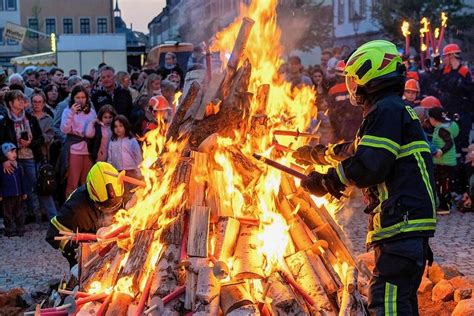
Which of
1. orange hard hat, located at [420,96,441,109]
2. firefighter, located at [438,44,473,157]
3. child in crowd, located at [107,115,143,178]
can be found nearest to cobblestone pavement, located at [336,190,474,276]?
orange hard hat, located at [420,96,441,109]

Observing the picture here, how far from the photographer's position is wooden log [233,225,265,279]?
16.8 feet

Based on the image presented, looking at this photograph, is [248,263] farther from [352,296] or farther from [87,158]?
[87,158]

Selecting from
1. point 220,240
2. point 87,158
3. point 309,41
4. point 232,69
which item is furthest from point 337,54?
point 309,41

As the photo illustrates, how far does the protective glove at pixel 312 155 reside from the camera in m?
5.33

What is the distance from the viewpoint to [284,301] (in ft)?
16.1

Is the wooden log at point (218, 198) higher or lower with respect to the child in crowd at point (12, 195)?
higher

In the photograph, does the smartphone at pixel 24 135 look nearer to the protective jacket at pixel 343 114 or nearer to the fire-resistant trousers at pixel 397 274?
the protective jacket at pixel 343 114

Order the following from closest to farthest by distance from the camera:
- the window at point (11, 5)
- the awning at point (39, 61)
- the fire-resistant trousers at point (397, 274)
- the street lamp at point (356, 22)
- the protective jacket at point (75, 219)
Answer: the fire-resistant trousers at point (397, 274)
the protective jacket at point (75, 219)
the awning at point (39, 61)
the street lamp at point (356, 22)
the window at point (11, 5)

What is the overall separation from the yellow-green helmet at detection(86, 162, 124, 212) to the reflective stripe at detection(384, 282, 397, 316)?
108 inches

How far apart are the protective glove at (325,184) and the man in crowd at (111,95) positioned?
22.4 feet

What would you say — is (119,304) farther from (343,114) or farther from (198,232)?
(343,114)

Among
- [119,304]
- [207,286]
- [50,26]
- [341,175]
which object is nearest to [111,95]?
[119,304]

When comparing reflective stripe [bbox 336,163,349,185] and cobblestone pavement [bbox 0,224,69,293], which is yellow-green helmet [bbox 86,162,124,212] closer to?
cobblestone pavement [bbox 0,224,69,293]

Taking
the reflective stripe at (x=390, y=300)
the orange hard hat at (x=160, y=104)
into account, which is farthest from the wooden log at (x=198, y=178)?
the orange hard hat at (x=160, y=104)
